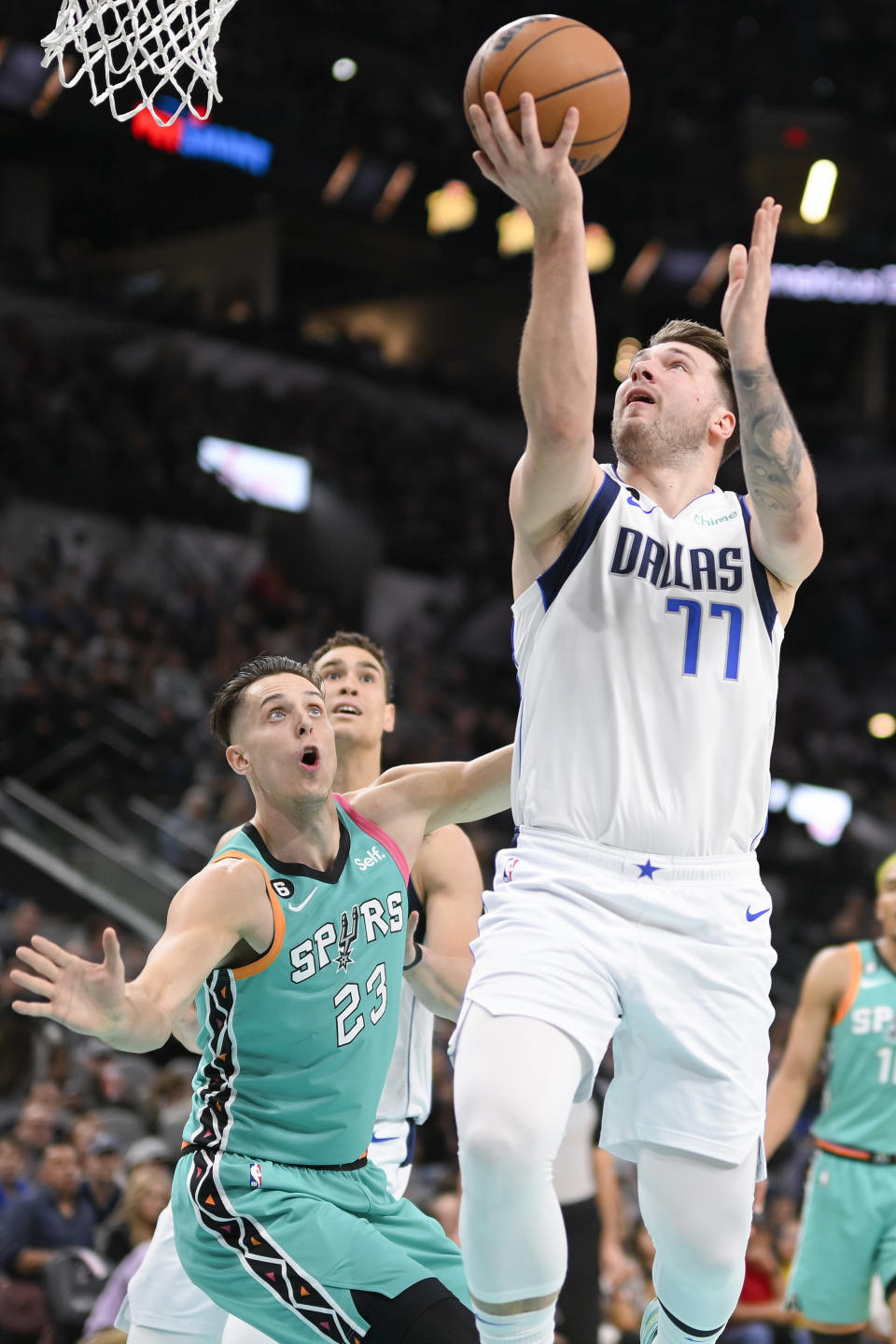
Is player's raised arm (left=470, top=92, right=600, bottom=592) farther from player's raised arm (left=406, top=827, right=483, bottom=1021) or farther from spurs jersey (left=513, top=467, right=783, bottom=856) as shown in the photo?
player's raised arm (left=406, top=827, right=483, bottom=1021)

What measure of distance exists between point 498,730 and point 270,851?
44.9 ft

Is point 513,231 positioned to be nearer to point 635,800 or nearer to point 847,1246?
point 847,1246

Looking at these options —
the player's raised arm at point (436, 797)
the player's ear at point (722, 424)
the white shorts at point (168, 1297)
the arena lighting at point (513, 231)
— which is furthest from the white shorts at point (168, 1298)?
the arena lighting at point (513, 231)

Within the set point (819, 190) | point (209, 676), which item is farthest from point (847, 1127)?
point (819, 190)

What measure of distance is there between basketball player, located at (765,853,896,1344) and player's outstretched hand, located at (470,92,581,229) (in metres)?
3.90

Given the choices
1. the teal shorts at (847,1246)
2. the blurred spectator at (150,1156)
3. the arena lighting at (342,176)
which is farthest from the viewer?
the arena lighting at (342,176)

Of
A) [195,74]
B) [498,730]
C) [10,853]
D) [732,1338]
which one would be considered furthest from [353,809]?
[498,730]

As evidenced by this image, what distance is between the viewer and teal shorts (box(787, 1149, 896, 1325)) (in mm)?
6047

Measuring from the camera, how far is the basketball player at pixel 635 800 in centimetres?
318

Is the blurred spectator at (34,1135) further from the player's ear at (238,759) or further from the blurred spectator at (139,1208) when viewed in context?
the player's ear at (238,759)

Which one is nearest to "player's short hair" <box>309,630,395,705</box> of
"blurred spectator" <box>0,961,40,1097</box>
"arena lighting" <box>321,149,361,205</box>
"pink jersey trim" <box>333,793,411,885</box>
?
"pink jersey trim" <box>333,793,411,885</box>

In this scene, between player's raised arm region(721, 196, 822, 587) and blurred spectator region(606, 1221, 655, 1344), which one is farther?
blurred spectator region(606, 1221, 655, 1344)

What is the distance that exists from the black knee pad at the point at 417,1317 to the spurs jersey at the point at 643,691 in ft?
3.83

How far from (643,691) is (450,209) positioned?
22.4 metres
